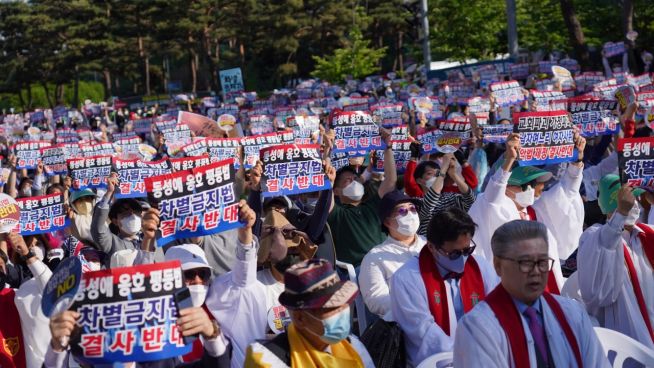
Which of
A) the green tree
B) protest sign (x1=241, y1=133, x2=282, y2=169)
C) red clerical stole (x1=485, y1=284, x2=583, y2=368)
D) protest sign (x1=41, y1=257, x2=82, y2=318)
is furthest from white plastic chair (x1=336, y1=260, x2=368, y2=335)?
the green tree

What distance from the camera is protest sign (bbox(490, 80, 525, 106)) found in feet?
51.4

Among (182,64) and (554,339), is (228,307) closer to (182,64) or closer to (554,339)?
(554,339)

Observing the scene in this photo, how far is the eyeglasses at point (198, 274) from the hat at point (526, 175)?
8.58ft

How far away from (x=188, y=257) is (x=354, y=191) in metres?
2.68

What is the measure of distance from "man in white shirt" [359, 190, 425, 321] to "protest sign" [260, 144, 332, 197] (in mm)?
1443

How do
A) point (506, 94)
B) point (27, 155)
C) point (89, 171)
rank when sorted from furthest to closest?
point (506, 94) < point (27, 155) < point (89, 171)

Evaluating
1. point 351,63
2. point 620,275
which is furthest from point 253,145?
point 351,63

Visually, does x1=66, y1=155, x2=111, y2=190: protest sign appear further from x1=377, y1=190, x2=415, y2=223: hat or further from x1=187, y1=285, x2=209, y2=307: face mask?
x1=187, y1=285, x2=209, y2=307: face mask

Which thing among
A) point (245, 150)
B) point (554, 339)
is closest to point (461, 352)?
point (554, 339)

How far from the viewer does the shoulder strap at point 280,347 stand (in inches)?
155

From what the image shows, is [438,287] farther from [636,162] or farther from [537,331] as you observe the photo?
[636,162]

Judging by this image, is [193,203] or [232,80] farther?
[232,80]

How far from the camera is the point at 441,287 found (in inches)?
206

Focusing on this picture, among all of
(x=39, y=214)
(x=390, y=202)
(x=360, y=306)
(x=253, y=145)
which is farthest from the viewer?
(x=253, y=145)
